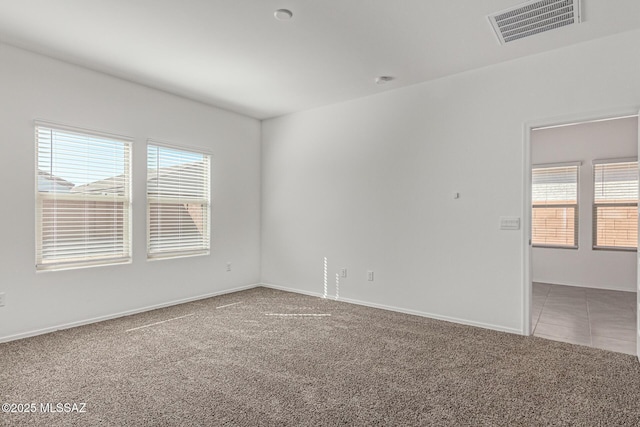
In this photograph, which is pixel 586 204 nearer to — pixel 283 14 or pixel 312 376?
pixel 312 376

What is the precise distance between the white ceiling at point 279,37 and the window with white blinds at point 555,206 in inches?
145

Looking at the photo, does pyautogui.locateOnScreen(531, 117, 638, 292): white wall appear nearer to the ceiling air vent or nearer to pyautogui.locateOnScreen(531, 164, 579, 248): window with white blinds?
pyautogui.locateOnScreen(531, 164, 579, 248): window with white blinds

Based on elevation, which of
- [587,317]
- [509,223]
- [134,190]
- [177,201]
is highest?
[134,190]

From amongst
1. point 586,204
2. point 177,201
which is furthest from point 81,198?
point 586,204

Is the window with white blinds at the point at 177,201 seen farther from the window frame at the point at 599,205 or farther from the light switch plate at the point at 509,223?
the window frame at the point at 599,205

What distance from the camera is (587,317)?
4.15m

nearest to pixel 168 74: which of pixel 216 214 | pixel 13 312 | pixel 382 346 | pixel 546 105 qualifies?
pixel 216 214

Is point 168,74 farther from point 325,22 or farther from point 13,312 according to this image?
A: point 13,312

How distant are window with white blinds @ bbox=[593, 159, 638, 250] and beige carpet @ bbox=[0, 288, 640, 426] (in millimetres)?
3623

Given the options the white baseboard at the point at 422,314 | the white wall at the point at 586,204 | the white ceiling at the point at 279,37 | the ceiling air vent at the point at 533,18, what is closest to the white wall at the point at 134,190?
the white ceiling at the point at 279,37

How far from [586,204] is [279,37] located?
19.0 ft

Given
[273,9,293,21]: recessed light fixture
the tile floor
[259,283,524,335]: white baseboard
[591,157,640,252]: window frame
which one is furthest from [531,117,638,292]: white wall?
[273,9,293,21]: recessed light fixture

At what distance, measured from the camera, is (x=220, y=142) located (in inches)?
205

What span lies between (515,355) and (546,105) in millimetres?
2342
